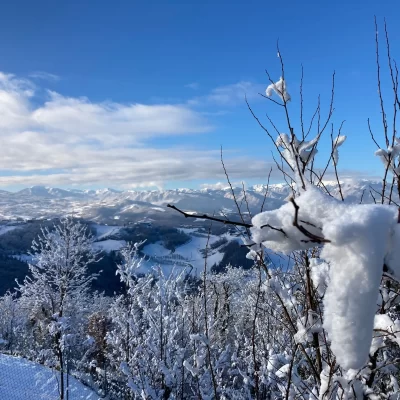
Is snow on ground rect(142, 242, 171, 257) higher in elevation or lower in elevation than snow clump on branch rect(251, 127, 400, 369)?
lower

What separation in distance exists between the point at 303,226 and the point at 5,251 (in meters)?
115

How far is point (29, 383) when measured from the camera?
13.3m

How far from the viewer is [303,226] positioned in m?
0.99

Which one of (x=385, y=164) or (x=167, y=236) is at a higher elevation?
(x=385, y=164)

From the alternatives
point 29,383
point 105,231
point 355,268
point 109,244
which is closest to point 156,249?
point 109,244

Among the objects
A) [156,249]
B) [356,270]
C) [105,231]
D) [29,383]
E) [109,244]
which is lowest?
[156,249]

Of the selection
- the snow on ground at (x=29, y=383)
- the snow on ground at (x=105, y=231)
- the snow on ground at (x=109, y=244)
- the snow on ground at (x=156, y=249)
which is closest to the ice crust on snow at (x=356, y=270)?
the snow on ground at (x=29, y=383)

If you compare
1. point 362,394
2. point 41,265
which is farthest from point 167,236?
point 362,394

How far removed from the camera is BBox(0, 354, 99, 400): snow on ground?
12.4m

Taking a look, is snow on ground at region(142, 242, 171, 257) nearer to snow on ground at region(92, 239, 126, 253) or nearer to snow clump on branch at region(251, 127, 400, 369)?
snow on ground at region(92, 239, 126, 253)

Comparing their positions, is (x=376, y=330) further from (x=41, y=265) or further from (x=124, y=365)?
(x=41, y=265)

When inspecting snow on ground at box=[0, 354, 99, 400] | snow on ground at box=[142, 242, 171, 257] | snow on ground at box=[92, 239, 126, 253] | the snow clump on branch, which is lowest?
snow on ground at box=[142, 242, 171, 257]

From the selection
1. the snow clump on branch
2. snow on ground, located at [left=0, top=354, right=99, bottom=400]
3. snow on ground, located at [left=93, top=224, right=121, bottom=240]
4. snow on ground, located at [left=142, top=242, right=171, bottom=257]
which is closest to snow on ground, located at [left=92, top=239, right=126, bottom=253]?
snow on ground, located at [left=142, top=242, right=171, bottom=257]

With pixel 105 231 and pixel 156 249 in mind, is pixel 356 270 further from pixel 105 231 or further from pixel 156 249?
pixel 105 231
